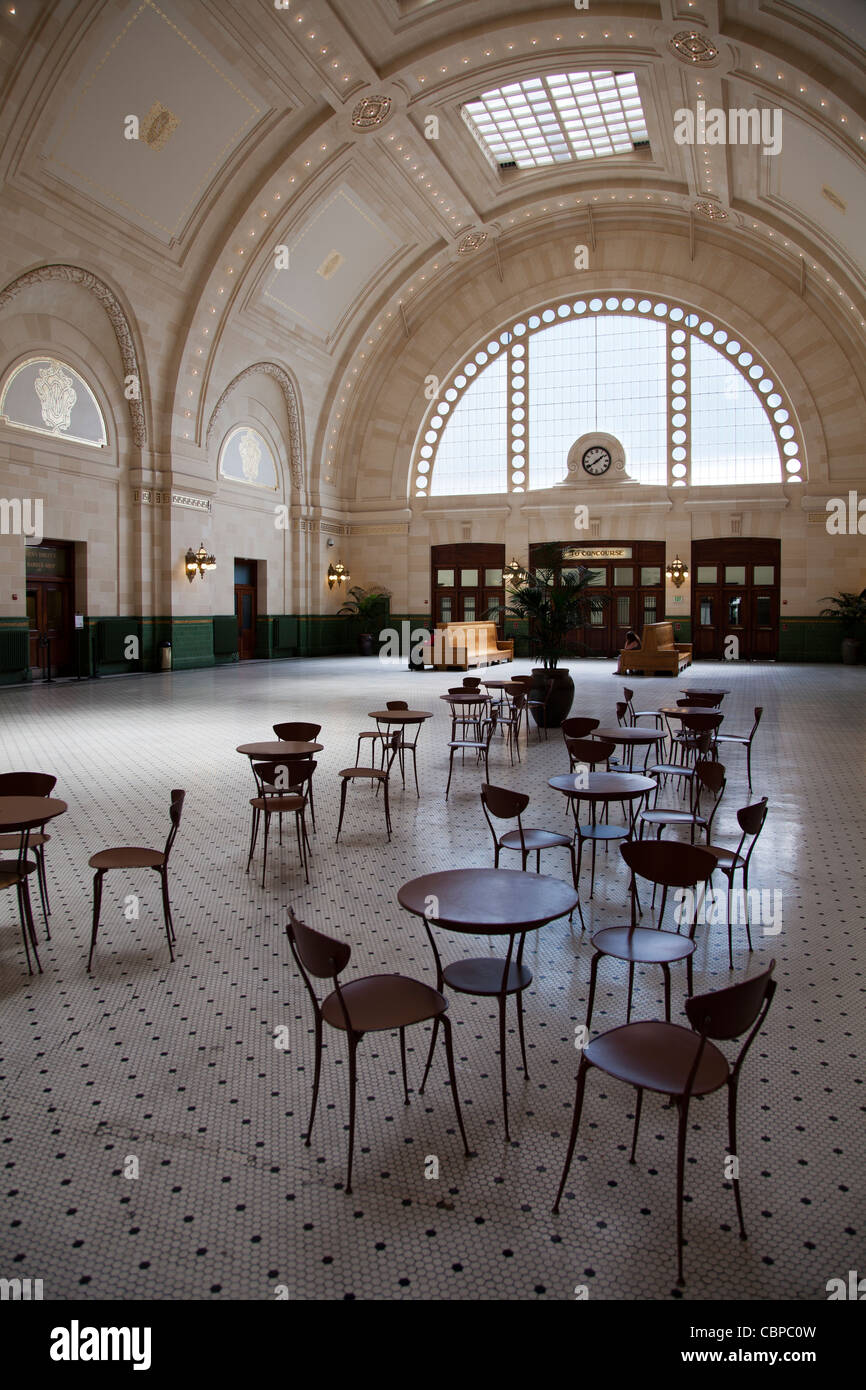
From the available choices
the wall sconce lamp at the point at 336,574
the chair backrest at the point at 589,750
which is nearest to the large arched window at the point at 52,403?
the wall sconce lamp at the point at 336,574

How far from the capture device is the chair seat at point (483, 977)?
11.0 feet

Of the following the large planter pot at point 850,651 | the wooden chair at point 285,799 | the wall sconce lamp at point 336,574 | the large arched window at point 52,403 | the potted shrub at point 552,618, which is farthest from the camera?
the wall sconce lamp at point 336,574

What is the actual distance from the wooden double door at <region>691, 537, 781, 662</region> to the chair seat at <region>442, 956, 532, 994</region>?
83.1ft

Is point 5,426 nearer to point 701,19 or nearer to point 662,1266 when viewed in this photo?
point 701,19

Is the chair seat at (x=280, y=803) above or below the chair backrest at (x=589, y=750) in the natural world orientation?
below

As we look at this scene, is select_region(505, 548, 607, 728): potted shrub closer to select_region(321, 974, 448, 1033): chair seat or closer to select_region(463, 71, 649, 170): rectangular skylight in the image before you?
select_region(321, 974, 448, 1033): chair seat

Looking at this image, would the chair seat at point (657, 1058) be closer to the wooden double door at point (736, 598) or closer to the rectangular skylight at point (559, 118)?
the rectangular skylight at point (559, 118)

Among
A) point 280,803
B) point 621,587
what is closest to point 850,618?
point 621,587

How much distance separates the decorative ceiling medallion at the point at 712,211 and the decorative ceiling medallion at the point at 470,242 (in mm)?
6414

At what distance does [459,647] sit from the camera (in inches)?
899

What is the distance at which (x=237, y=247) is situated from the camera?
2053 centimetres

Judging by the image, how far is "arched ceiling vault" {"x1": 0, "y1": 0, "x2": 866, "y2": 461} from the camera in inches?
Answer: 588

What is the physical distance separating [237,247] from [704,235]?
14.3 meters

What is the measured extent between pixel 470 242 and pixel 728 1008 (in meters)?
28.7
